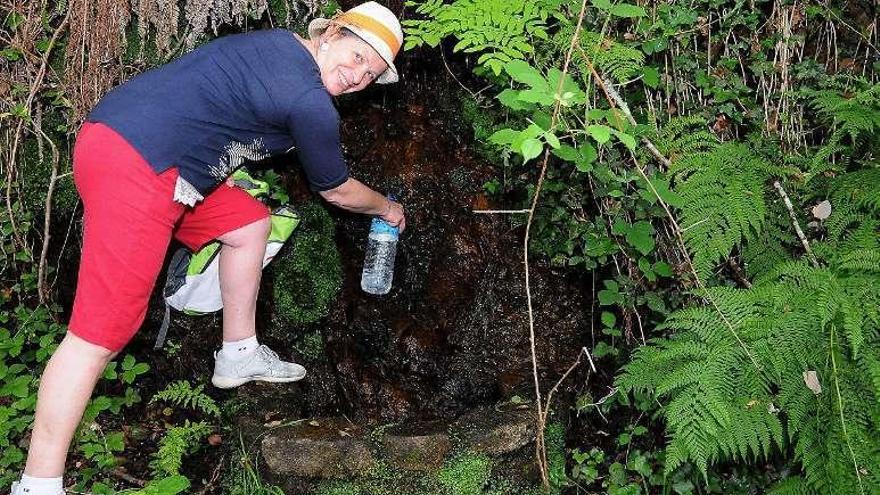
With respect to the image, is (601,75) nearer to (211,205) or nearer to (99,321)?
(211,205)

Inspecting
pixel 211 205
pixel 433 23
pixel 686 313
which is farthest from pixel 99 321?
pixel 686 313

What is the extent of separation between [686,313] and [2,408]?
3655mm

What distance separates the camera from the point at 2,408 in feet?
13.3

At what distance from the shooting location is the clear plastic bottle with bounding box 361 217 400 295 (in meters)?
4.31

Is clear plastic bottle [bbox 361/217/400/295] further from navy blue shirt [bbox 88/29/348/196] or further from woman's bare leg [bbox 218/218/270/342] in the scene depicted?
navy blue shirt [bbox 88/29/348/196]

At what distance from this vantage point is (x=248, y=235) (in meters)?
3.90

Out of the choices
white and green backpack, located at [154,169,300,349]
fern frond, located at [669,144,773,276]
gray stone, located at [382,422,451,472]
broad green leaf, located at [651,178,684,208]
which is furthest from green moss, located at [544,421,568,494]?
white and green backpack, located at [154,169,300,349]

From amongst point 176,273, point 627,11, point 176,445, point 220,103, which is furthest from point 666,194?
point 176,445

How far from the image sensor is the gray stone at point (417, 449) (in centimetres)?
362

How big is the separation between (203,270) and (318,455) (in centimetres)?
124

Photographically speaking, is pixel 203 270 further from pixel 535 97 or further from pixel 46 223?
pixel 535 97

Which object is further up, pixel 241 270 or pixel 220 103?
pixel 220 103

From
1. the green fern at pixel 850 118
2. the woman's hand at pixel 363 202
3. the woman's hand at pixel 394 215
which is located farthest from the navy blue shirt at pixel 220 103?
the green fern at pixel 850 118

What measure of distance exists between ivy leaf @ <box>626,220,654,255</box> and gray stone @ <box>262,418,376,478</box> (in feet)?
5.55
